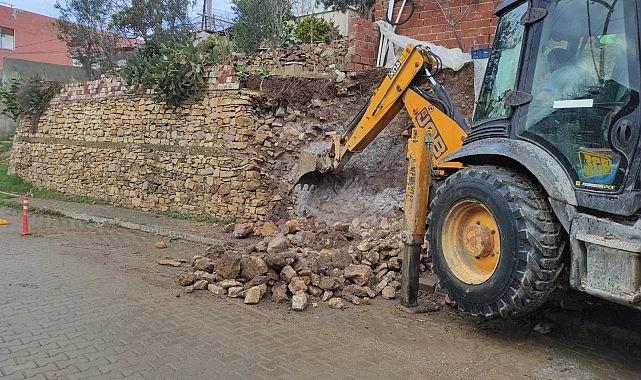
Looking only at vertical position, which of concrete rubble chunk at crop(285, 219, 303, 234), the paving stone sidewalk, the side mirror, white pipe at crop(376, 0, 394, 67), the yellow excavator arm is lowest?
the paving stone sidewalk

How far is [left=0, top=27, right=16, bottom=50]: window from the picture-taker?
3269 centimetres

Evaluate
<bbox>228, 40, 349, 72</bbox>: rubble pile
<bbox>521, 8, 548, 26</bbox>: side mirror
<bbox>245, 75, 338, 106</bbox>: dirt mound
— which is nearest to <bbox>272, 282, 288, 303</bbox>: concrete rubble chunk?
<bbox>521, 8, 548, 26</bbox>: side mirror

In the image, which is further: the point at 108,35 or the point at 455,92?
the point at 108,35

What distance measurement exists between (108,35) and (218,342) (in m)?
14.2

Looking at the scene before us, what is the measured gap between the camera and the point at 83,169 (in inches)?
547

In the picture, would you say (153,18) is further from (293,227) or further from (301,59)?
(293,227)

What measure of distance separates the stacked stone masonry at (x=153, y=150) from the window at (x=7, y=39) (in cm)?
2125

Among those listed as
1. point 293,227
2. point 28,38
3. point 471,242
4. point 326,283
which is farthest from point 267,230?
point 28,38

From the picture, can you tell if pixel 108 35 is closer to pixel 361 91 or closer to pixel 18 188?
pixel 18 188

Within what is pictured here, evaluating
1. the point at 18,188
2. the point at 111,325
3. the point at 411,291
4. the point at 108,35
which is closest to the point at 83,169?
the point at 18,188

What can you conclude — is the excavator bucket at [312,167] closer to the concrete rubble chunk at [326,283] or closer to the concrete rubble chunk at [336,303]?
the concrete rubble chunk at [326,283]

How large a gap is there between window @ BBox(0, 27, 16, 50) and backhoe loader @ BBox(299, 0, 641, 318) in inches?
1427

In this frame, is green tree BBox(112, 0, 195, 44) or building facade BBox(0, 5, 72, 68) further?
building facade BBox(0, 5, 72, 68)

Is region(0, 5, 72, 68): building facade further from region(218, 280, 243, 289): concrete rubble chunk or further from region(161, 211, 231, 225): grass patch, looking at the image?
region(218, 280, 243, 289): concrete rubble chunk
